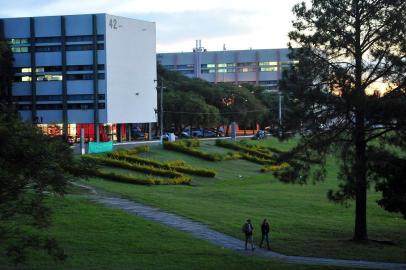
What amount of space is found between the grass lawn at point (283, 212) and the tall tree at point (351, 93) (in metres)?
1.99

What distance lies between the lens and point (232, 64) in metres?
169

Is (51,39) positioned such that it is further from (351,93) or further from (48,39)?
(351,93)

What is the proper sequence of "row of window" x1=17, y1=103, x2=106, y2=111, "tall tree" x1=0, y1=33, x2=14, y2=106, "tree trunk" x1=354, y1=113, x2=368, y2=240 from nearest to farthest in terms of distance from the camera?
"tree trunk" x1=354, y1=113, x2=368, y2=240 → "tall tree" x1=0, y1=33, x2=14, y2=106 → "row of window" x1=17, y1=103, x2=106, y2=111

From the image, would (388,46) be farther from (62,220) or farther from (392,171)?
(62,220)

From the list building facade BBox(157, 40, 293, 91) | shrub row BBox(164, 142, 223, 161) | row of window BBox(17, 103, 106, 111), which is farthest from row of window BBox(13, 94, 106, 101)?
building facade BBox(157, 40, 293, 91)

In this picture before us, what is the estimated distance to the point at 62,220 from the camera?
25016mm

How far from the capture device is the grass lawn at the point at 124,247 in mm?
18281

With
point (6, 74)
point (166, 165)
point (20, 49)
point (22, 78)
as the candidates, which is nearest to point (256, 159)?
point (166, 165)

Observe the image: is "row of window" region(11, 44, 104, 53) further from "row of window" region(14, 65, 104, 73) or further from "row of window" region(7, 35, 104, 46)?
"row of window" region(14, 65, 104, 73)

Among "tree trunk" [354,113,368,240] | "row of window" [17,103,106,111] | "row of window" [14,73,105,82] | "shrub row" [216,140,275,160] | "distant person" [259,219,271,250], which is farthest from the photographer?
"row of window" [17,103,106,111]

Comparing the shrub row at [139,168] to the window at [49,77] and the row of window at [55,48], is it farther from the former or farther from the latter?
the window at [49,77]

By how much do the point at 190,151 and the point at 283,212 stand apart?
82.7 ft

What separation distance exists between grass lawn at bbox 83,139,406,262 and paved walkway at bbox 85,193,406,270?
26.8 inches

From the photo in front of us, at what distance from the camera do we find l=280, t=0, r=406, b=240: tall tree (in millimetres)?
23391
